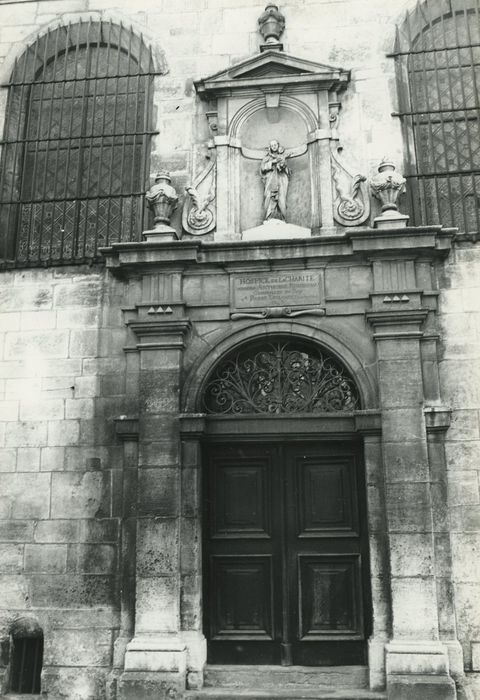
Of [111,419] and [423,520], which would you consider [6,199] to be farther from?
[423,520]

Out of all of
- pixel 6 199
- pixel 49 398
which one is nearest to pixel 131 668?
pixel 49 398

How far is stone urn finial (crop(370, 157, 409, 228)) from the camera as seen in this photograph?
27.0ft

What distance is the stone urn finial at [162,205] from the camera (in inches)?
335

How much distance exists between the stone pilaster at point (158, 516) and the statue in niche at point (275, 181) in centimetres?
170

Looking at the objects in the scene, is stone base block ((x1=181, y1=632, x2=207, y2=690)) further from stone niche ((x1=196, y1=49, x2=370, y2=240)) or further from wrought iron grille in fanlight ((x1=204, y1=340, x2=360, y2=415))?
stone niche ((x1=196, y1=49, x2=370, y2=240))

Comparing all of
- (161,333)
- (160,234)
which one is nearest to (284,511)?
(161,333)

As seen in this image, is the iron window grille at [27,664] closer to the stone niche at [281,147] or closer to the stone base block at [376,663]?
the stone base block at [376,663]

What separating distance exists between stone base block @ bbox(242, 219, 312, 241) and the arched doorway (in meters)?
1.26

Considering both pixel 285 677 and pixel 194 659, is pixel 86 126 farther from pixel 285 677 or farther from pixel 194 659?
pixel 285 677

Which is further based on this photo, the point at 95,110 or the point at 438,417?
the point at 95,110

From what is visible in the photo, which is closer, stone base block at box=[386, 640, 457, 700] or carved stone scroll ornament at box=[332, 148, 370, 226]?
stone base block at box=[386, 640, 457, 700]

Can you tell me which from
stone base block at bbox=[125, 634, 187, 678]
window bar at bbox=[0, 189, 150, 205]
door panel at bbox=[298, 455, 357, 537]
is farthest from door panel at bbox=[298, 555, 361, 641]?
window bar at bbox=[0, 189, 150, 205]

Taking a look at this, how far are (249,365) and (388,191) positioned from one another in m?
2.62

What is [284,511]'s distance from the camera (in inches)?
318
